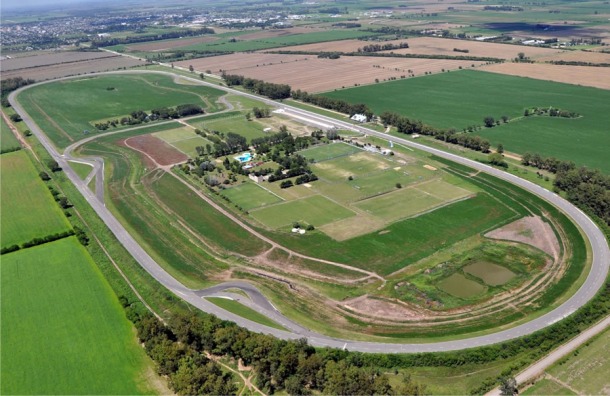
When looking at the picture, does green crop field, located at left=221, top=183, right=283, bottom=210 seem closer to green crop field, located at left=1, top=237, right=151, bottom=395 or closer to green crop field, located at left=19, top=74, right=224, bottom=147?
green crop field, located at left=1, top=237, right=151, bottom=395

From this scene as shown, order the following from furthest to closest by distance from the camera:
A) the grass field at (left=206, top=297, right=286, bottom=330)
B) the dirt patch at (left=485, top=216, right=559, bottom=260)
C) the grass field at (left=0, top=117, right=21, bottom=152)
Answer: the grass field at (left=0, top=117, right=21, bottom=152), the dirt patch at (left=485, top=216, right=559, bottom=260), the grass field at (left=206, top=297, right=286, bottom=330)

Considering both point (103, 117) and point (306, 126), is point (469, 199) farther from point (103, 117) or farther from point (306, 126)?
point (103, 117)

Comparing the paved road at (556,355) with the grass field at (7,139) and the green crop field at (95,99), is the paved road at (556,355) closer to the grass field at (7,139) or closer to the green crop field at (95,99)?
the green crop field at (95,99)

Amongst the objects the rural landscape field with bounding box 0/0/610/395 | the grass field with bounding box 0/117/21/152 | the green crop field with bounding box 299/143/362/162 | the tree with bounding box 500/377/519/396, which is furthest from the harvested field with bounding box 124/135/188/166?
the tree with bounding box 500/377/519/396

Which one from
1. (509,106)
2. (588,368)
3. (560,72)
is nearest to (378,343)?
(588,368)

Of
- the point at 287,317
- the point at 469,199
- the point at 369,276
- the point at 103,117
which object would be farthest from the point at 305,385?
the point at 103,117

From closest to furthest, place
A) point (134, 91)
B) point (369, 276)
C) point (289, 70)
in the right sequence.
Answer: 1. point (369, 276)
2. point (134, 91)
3. point (289, 70)
